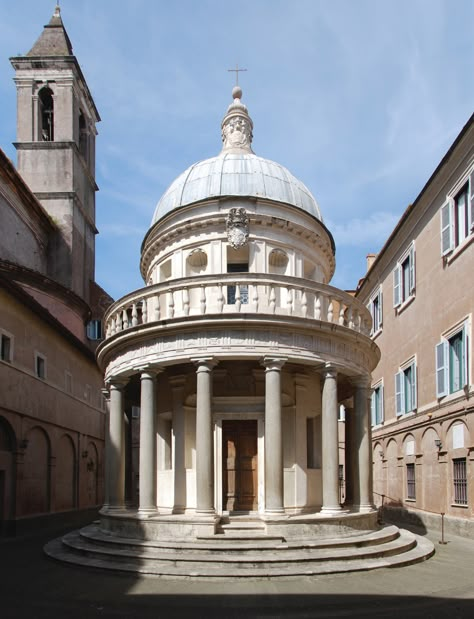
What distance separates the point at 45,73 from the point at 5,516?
36.9 metres

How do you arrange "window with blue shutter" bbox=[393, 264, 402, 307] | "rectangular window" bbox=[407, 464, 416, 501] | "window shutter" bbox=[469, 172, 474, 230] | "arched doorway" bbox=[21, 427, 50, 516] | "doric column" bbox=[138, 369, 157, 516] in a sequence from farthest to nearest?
"window with blue shutter" bbox=[393, 264, 402, 307] < "rectangular window" bbox=[407, 464, 416, 501] < "arched doorway" bbox=[21, 427, 50, 516] < "window shutter" bbox=[469, 172, 474, 230] < "doric column" bbox=[138, 369, 157, 516]

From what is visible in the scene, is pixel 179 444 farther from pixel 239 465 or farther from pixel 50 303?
pixel 50 303

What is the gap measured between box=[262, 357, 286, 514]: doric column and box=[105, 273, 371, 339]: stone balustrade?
5.26 feet

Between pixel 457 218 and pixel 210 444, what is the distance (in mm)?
13526

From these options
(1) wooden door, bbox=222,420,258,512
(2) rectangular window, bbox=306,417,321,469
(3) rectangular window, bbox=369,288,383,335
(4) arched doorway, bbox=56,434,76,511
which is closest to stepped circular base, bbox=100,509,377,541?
(1) wooden door, bbox=222,420,258,512

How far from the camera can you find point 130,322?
783 inches

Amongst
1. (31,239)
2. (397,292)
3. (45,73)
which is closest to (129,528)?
(397,292)

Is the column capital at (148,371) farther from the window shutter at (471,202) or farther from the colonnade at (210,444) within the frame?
the window shutter at (471,202)

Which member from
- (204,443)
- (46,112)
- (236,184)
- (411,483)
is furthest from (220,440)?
(46,112)

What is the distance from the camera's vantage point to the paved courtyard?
11.7 meters

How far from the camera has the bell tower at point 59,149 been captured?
46.3m

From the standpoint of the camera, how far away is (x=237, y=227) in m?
20.5

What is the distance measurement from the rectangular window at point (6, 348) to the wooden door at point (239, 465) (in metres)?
9.96

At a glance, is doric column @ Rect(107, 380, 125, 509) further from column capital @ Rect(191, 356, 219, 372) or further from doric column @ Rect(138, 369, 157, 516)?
column capital @ Rect(191, 356, 219, 372)
